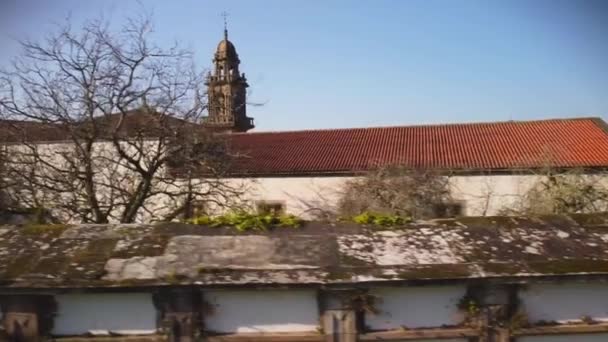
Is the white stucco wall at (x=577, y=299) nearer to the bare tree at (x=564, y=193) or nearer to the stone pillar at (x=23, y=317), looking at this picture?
the stone pillar at (x=23, y=317)

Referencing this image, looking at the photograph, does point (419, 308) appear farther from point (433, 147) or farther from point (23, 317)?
point (433, 147)

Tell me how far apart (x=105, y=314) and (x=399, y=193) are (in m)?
13.6

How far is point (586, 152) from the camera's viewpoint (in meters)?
19.2

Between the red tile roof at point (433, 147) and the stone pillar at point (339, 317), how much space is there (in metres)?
14.0

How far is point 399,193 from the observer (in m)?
17.2

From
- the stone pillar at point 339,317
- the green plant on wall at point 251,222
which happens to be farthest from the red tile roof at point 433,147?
the stone pillar at point 339,317

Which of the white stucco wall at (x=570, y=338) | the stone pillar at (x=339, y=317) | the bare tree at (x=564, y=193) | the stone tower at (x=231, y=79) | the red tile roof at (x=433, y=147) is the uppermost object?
the stone tower at (x=231, y=79)

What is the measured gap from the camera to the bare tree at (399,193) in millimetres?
17094

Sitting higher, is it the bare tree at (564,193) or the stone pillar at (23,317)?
the bare tree at (564,193)

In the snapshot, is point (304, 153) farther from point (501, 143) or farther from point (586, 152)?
point (586, 152)

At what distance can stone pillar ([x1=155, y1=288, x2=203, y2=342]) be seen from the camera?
14.9 feet

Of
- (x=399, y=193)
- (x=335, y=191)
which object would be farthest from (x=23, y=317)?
(x=335, y=191)

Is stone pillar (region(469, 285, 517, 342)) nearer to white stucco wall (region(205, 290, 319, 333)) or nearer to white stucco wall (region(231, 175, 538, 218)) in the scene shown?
white stucco wall (region(205, 290, 319, 333))

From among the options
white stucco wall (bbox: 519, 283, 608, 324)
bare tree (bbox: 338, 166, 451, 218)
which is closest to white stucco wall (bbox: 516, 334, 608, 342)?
white stucco wall (bbox: 519, 283, 608, 324)
